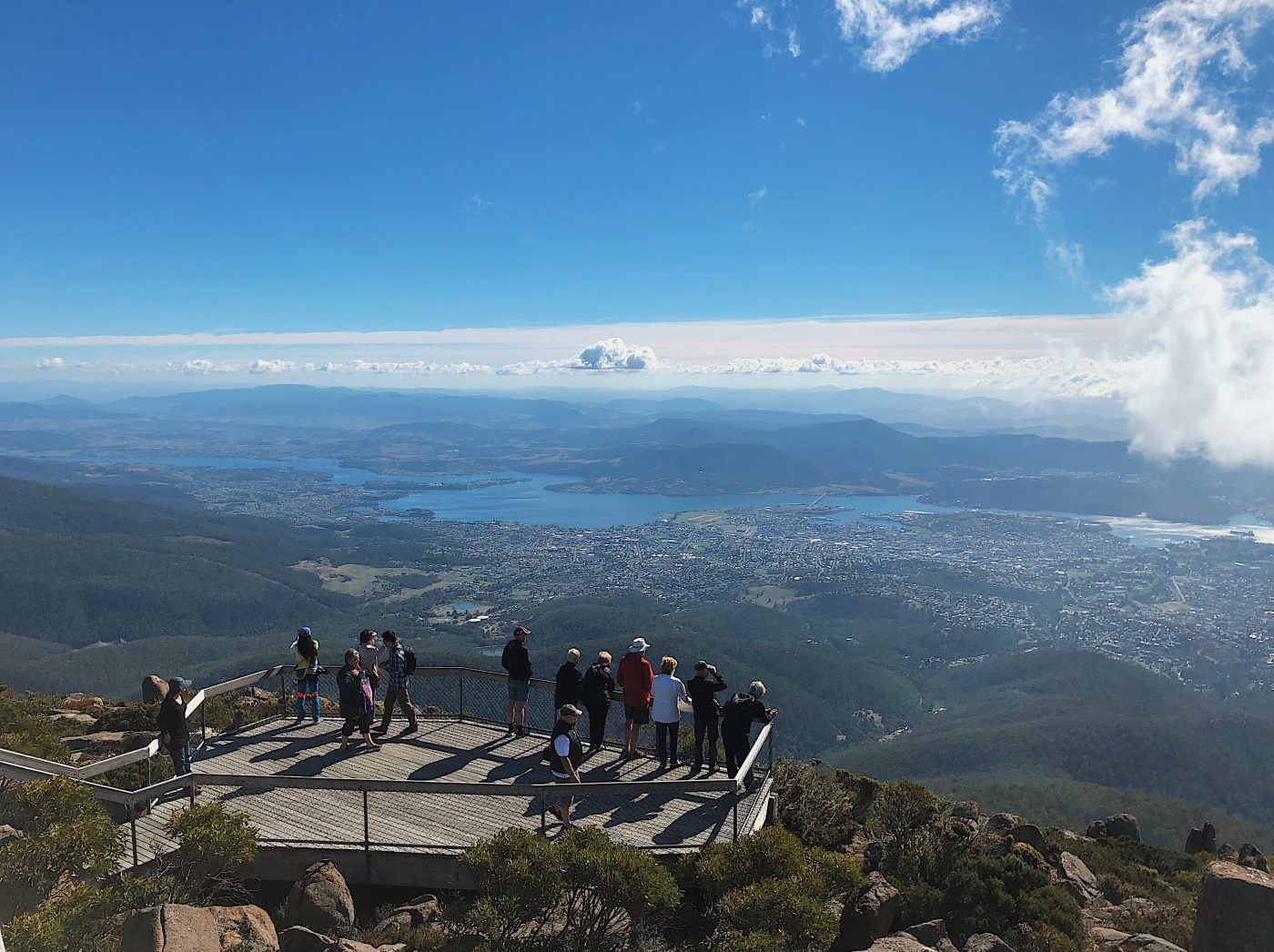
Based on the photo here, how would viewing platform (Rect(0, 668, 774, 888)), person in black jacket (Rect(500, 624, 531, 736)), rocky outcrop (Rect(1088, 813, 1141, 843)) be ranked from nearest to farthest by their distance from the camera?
viewing platform (Rect(0, 668, 774, 888)) → person in black jacket (Rect(500, 624, 531, 736)) → rocky outcrop (Rect(1088, 813, 1141, 843))

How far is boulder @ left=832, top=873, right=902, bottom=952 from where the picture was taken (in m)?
8.16

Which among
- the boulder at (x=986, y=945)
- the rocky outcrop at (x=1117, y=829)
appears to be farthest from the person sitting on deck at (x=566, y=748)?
the rocky outcrop at (x=1117, y=829)

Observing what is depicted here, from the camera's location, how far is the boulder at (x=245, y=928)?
7.01m

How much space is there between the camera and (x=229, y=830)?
8062 millimetres

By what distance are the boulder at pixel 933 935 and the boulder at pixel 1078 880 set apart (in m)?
3.79

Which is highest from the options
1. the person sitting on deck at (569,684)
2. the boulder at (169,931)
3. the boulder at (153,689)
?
the person sitting on deck at (569,684)

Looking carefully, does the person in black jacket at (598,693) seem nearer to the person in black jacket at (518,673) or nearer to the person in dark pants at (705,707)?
the person in dark pants at (705,707)

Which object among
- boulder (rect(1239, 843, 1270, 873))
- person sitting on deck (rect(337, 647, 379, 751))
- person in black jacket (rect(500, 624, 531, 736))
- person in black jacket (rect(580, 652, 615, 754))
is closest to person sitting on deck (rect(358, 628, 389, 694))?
person sitting on deck (rect(337, 647, 379, 751))

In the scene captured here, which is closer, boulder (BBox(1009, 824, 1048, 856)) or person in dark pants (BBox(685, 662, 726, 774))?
person in dark pants (BBox(685, 662, 726, 774))

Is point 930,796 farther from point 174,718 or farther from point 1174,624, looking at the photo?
point 1174,624

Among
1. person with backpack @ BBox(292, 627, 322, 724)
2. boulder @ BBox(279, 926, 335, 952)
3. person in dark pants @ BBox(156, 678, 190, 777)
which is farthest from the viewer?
person with backpack @ BBox(292, 627, 322, 724)

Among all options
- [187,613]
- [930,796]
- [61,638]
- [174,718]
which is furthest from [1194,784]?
[61,638]

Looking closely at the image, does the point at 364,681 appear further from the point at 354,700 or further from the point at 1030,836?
the point at 1030,836

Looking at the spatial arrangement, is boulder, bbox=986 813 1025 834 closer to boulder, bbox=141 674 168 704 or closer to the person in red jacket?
the person in red jacket
